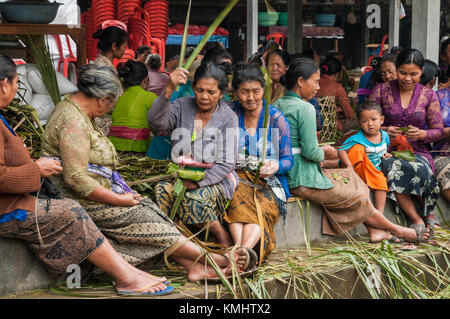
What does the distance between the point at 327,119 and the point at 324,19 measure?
802 cm

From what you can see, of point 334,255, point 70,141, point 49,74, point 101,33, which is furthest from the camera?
point 101,33

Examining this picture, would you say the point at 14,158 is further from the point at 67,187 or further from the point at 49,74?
the point at 49,74

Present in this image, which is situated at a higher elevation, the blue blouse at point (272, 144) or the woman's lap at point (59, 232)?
the blue blouse at point (272, 144)

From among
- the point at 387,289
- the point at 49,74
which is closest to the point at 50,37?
the point at 49,74

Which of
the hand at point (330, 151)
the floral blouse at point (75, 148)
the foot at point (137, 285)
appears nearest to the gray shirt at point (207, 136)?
the floral blouse at point (75, 148)

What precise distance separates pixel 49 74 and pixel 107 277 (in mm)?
1821

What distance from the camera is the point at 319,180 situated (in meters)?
4.85

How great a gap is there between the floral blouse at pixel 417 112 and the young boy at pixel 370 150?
1.16ft

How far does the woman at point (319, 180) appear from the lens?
15.7ft

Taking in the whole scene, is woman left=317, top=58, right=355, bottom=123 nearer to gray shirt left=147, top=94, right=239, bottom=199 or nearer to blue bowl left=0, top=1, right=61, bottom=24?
gray shirt left=147, top=94, right=239, bottom=199

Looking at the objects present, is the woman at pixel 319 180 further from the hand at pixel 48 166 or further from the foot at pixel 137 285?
the hand at pixel 48 166

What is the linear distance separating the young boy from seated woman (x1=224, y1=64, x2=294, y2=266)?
802 mm

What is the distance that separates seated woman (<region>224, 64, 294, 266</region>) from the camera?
171 inches

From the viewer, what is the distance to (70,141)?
3568 mm
